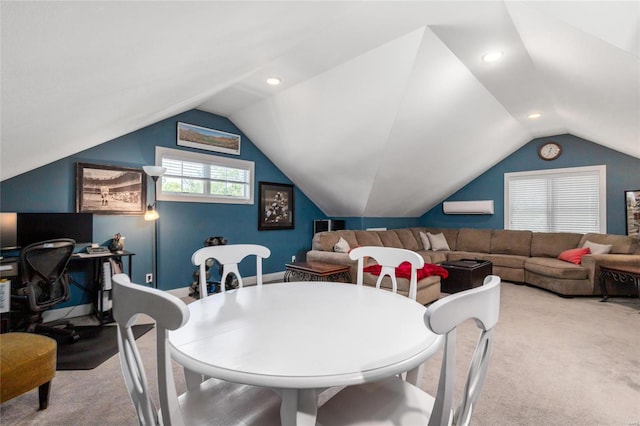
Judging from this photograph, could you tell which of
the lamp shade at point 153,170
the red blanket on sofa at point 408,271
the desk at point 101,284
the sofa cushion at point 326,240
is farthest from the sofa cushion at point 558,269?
the desk at point 101,284

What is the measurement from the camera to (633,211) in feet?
16.4

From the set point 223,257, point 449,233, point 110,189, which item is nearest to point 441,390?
point 223,257

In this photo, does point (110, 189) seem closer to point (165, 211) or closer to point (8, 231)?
point (165, 211)

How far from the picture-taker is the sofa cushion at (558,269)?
4316 mm

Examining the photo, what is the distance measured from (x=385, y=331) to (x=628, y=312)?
4.31m

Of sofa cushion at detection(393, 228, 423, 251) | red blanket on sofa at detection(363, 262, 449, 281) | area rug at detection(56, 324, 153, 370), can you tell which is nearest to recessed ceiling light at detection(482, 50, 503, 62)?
red blanket on sofa at detection(363, 262, 449, 281)

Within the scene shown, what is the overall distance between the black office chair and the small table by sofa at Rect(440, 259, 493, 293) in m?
4.42

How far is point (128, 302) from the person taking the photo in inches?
32.3

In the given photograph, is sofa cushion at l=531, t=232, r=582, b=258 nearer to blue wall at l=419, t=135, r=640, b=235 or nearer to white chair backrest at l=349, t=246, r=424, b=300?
blue wall at l=419, t=135, r=640, b=235

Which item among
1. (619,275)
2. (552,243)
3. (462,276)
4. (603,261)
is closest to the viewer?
(619,275)

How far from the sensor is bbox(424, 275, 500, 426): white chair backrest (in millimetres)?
695

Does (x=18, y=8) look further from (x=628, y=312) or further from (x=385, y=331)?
(x=628, y=312)

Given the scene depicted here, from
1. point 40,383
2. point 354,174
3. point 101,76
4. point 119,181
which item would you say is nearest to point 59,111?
point 101,76

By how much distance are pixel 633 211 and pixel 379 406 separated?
6.28m
